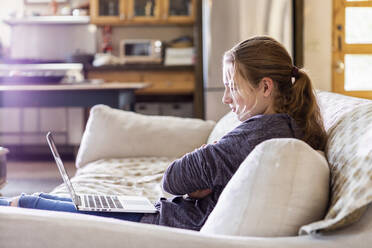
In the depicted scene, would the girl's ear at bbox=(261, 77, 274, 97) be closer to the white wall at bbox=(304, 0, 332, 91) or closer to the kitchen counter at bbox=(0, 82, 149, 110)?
the kitchen counter at bbox=(0, 82, 149, 110)

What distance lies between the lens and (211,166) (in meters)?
1.28

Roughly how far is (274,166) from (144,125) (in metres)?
Result: 1.92

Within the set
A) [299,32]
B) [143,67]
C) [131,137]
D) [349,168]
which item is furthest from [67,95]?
[349,168]

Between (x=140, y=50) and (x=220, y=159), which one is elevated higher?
(x=140, y=50)

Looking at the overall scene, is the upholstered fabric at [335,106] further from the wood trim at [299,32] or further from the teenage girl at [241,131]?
the wood trim at [299,32]

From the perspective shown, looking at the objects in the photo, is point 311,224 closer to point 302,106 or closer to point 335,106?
point 302,106

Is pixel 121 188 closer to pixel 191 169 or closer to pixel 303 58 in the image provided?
pixel 191 169

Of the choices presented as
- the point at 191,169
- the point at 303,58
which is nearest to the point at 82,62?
the point at 303,58

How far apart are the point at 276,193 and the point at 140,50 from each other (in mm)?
5600

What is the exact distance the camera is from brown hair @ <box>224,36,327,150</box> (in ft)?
4.51

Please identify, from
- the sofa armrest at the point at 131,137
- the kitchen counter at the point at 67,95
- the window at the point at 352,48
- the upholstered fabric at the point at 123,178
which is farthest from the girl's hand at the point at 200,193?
the kitchen counter at the point at 67,95

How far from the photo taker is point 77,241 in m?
0.91

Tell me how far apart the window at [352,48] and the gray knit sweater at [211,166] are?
7.54ft

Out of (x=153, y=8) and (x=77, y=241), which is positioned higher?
(x=153, y=8)
